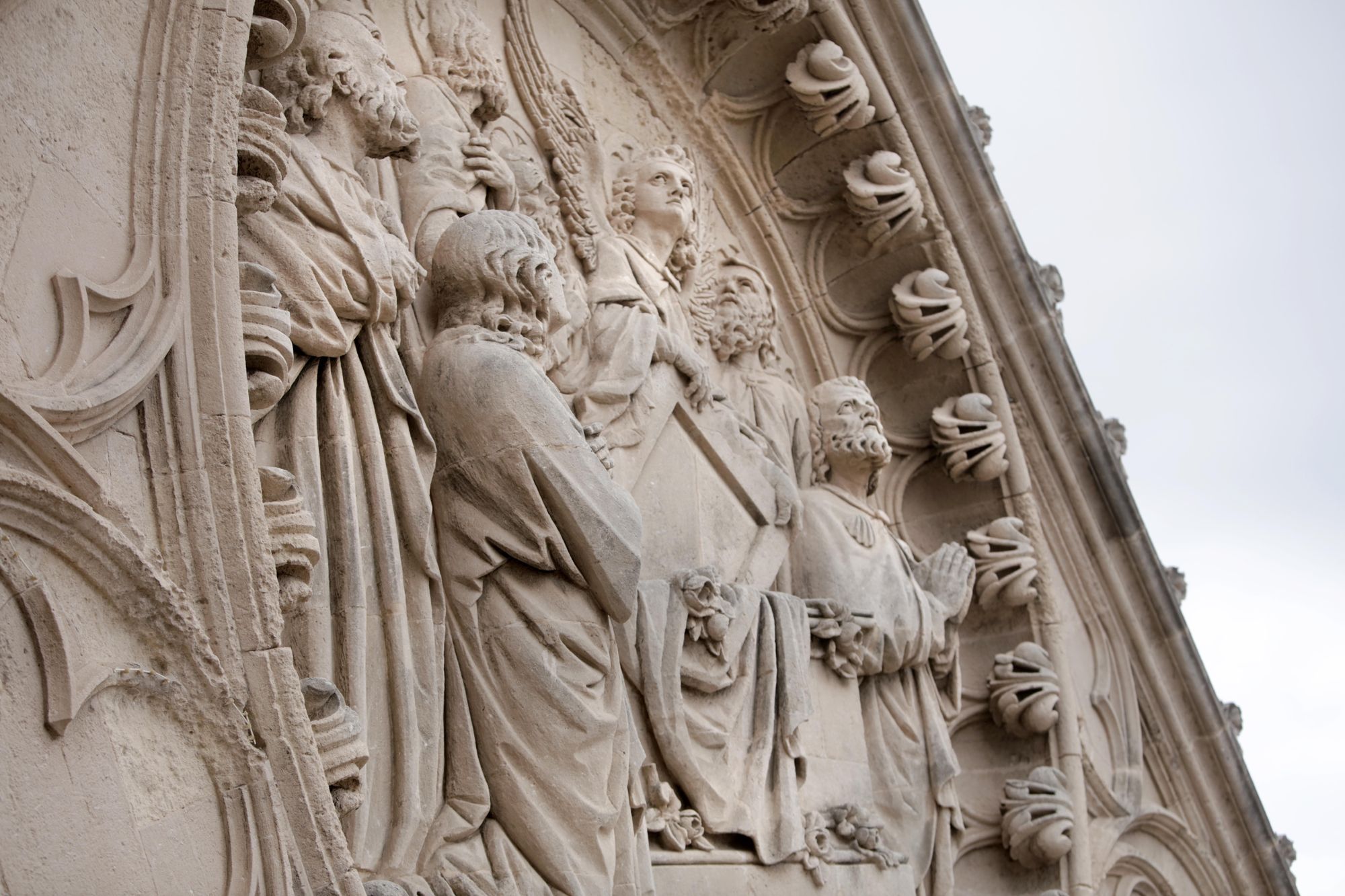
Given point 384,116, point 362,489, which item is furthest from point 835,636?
point 384,116

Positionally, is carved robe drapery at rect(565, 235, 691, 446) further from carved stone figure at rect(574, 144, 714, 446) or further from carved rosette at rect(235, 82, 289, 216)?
carved rosette at rect(235, 82, 289, 216)

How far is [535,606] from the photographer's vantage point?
3.64m

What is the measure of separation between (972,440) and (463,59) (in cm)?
248

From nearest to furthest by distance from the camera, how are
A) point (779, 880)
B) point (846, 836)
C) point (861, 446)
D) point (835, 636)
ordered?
point (779, 880) → point (846, 836) → point (835, 636) → point (861, 446)

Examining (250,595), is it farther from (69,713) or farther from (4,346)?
(4,346)

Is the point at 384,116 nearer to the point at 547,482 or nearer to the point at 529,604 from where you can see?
the point at 547,482

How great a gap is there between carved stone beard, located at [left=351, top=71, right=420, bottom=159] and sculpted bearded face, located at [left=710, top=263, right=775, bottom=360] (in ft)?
6.11

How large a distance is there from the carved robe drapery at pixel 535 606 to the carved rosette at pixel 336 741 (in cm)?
63

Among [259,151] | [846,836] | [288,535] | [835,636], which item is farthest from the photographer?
[835,636]

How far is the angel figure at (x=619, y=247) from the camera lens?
4680 millimetres

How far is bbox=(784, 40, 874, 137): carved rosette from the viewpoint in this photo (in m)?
5.93

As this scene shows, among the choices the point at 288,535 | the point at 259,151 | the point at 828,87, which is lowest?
the point at 288,535

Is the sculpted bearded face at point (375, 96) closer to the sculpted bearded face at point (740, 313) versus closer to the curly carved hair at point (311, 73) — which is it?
the curly carved hair at point (311, 73)

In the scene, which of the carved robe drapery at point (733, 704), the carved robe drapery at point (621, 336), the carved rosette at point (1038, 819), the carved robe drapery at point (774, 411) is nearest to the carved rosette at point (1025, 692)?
the carved rosette at point (1038, 819)
